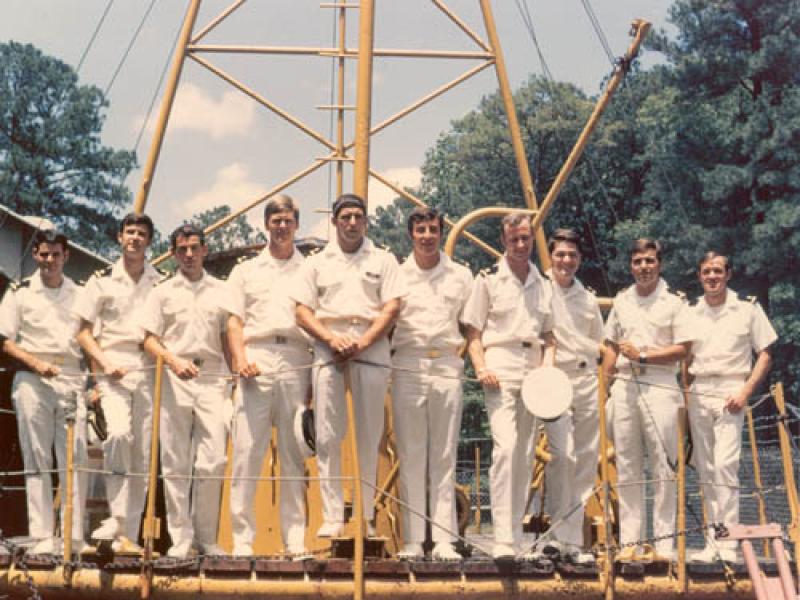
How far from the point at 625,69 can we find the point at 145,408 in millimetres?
4594

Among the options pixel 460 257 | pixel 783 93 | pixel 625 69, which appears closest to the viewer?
pixel 625 69

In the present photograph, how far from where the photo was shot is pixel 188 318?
655 cm

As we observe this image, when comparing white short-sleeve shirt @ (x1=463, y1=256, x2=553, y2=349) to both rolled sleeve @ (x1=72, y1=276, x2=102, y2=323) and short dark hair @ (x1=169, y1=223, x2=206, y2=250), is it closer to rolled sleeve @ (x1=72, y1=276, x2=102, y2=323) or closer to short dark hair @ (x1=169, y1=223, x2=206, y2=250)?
short dark hair @ (x1=169, y1=223, x2=206, y2=250)

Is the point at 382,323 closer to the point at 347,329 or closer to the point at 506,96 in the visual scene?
the point at 347,329

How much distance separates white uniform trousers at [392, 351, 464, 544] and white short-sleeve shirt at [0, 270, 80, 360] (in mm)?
1968

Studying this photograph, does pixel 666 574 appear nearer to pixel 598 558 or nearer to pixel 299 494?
pixel 598 558

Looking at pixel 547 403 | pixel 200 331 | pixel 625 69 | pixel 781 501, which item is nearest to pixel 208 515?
pixel 200 331

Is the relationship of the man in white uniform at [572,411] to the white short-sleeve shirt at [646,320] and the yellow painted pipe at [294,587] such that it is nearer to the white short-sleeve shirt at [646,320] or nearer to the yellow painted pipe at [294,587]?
the white short-sleeve shirt at [646,320]

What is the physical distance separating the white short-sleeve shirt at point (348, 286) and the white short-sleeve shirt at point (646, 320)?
1.63m

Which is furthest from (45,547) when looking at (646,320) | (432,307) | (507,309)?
(646,320)

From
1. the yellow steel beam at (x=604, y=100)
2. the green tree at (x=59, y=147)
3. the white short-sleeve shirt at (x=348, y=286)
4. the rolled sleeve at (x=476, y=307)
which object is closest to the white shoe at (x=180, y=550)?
the white short-sleeve shirt at (x=348, y=286)

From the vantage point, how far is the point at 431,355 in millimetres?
6254

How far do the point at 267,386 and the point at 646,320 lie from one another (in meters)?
2.37

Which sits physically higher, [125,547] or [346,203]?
[346,203]
